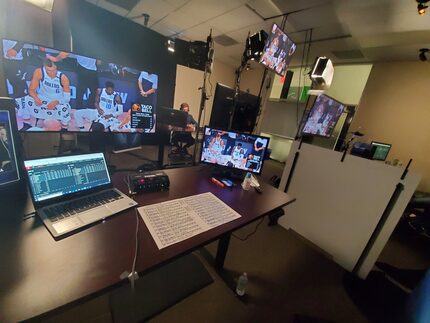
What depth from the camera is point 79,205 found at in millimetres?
796

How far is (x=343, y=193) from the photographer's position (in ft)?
6.28

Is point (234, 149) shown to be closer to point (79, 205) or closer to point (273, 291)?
point (79, 205)

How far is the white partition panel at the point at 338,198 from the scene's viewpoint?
5.61 ft

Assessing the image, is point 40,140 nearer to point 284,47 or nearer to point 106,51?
point 106,51

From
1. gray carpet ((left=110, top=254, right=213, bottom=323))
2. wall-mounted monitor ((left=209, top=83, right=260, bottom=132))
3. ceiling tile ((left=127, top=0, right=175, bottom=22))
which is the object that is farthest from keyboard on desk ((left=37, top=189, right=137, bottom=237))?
ceiling tile ((left=127, top=0, right=175, bottom=22))

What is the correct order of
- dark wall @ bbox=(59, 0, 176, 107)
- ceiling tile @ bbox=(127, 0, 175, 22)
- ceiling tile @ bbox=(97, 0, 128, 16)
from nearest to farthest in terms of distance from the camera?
dark wall @ bbox=(59, 0, 176, 107), ceiling tile @ bbox=(127, 0, 175, 22), ceiling tile @ bbox=(97, 0, 128, 16)

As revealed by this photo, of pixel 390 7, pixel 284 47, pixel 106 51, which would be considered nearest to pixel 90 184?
pixel 284 47

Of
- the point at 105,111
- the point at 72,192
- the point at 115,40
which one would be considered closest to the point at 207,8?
the point at 115,40

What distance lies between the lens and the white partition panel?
5.61 feet

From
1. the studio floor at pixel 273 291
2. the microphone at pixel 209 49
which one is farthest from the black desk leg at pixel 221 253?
the microphone at pixel 209 49

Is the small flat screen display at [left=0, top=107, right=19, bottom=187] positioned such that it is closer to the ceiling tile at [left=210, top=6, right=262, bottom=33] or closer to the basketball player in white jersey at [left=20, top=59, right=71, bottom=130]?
the basketball player in white jersey at [left=20, top=59, right=71, bottom=130]

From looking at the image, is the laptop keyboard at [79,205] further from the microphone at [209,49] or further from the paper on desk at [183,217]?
the microphone at [209,49]

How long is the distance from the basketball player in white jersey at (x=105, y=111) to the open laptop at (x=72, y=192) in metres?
0.28

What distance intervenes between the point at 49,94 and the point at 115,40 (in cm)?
278
